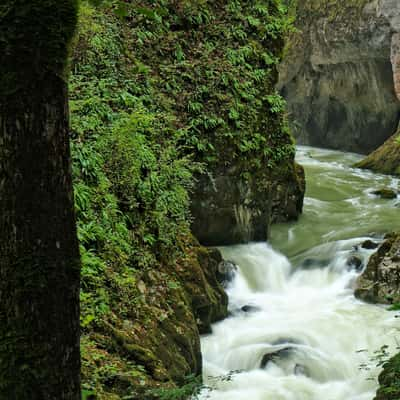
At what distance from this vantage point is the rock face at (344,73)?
22.0 m

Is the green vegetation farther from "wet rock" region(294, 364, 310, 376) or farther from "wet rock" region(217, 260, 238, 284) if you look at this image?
"wet rock" region(294, 364, 310, 376)

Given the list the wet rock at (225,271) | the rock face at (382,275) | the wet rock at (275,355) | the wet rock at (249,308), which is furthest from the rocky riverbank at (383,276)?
the wet rock at (225,271)

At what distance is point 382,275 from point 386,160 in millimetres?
11789

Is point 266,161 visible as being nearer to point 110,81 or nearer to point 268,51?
point 268,51

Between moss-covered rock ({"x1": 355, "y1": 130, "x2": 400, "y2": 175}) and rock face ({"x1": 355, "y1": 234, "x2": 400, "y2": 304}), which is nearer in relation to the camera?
rock face ({"x1": 355, "y1": 234, "x2": 400, "y2": 304})

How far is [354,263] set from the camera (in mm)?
→ 10938

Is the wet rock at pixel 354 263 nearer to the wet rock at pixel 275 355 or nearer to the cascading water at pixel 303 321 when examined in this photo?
the cascading water at pixel 303 321

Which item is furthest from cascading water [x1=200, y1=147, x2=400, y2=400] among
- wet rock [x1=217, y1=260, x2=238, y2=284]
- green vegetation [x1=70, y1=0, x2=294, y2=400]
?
green vegetation [x1=70, y1=0, x2=294, y2=400]

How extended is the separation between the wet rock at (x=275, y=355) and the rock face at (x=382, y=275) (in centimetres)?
214

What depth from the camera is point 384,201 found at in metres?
16.0

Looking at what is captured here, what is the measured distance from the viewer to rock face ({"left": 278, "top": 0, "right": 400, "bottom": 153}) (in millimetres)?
21953

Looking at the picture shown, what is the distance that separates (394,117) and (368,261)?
15.7 m

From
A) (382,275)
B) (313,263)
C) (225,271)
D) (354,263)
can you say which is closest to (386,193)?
(313,263)

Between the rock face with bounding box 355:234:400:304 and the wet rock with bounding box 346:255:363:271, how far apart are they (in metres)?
0.65
